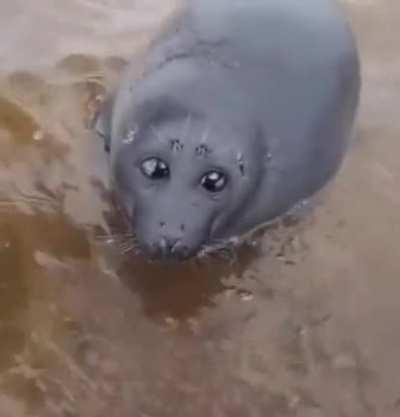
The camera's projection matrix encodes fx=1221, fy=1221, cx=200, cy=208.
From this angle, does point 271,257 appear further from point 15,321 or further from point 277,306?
point 15,321

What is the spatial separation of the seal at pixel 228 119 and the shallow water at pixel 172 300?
137 mm

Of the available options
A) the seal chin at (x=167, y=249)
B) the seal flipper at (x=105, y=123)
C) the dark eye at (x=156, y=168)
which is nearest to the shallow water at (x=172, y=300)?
the seal flipper at (x=105, y=123)

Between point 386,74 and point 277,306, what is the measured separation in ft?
4.61

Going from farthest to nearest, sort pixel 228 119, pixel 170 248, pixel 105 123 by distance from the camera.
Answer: pixel 105 123 → pixel 228 119 → pixel 170 248

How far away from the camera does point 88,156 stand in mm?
4234

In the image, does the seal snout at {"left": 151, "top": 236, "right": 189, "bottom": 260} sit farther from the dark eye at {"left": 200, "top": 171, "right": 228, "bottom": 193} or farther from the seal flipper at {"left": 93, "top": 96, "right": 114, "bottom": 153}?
the seal flipper at {"left": 93, "top": 96, "right": 114, "bottom": 153}

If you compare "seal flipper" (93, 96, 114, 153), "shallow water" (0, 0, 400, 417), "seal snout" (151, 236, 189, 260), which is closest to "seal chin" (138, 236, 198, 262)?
"seal snout" (151, 236, 189, 260)

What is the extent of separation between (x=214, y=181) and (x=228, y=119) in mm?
218

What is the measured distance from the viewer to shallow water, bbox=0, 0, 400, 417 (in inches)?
142

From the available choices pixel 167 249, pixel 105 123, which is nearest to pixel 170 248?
pixel 167 249

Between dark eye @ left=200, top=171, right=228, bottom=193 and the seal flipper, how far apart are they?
578 mm

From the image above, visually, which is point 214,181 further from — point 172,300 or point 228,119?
point 172,300

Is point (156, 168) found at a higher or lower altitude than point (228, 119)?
lower

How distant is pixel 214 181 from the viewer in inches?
147
